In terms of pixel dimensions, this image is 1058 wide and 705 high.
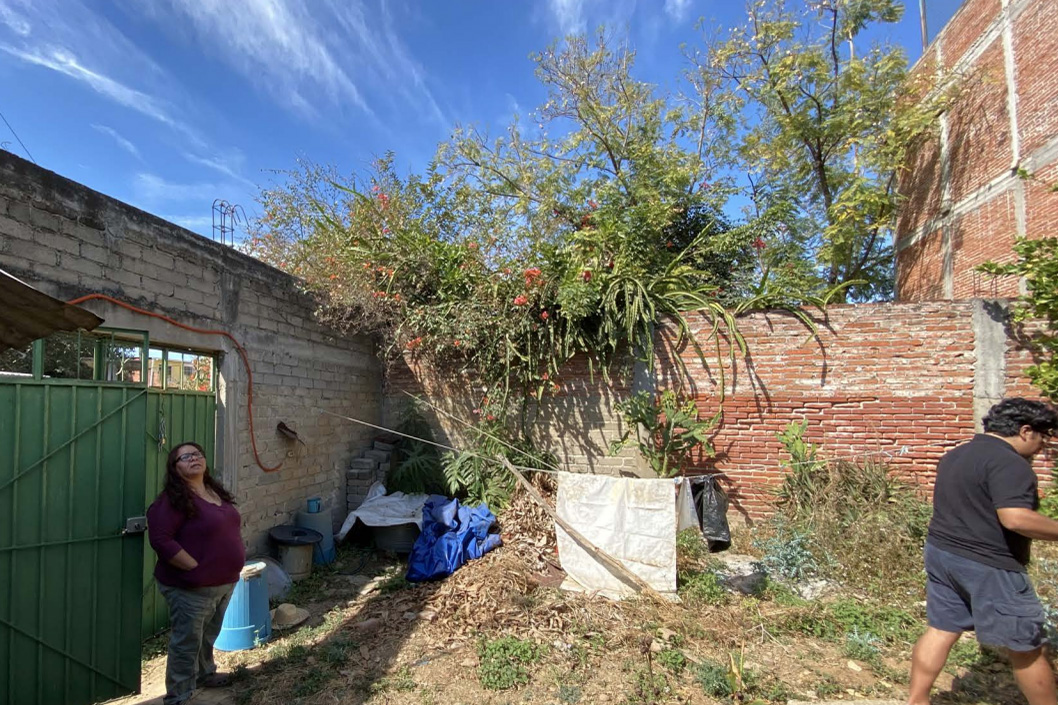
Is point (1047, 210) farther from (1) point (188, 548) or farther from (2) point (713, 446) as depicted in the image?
(1) point (188, 548)

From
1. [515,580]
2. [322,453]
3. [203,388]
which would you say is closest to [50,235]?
[203,388]

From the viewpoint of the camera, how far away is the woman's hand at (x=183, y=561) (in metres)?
2.86

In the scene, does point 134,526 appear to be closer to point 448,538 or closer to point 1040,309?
point 448,538

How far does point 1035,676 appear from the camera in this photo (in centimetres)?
242

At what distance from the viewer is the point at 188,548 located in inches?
117

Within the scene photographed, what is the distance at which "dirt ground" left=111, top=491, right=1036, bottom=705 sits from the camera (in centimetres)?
322

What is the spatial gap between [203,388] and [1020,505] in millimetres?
5599

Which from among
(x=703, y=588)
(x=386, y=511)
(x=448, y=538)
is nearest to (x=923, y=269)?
(x=703, y=588)

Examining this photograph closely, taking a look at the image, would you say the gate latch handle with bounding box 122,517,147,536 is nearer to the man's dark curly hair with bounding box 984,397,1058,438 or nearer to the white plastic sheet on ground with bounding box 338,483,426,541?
the white plastic sheet on ground with bounding box 338,483,426,541

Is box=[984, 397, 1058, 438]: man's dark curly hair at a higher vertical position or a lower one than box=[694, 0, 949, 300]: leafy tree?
lower

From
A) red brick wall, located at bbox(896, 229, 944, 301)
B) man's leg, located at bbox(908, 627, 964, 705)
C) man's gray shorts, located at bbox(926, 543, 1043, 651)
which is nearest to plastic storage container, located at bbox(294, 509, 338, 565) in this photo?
man's leg, located at bbox(908, 627, 964, 705)

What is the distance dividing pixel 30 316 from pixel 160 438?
2098 millimetres

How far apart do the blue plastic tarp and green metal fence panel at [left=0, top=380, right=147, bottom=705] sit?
2.45m

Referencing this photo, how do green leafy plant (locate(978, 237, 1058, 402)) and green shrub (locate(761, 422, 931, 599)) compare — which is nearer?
green shrub (locate(761, 422, 931, 599))
